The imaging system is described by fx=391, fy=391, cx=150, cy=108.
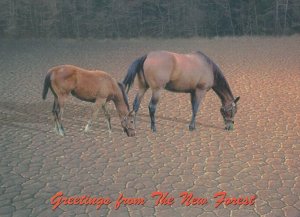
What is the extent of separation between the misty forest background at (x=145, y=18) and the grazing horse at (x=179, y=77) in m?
17.6

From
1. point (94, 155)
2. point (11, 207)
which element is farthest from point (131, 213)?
point (94, 155)

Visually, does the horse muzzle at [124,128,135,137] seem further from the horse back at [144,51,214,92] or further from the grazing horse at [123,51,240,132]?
the horse back at [144,51,214,92]

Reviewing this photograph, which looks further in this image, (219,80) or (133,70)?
(219,80)

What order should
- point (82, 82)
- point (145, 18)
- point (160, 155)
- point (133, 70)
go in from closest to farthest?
point (160, 155) < point (82, 82) < point (133, 70) < point (145, 18)

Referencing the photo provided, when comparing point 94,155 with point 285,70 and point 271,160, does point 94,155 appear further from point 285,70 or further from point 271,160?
point 285,70

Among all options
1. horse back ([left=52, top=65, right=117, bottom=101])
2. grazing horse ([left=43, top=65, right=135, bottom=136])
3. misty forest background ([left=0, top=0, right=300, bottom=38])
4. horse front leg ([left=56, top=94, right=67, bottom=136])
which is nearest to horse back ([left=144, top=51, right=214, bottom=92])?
grazing horse ([left=43, top=65, right=135, bottom=136])

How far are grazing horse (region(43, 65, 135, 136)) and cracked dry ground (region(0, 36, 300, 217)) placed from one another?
0.61m

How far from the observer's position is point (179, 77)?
868 cm

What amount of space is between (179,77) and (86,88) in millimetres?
2067

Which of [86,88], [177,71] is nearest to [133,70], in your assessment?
[177,71]

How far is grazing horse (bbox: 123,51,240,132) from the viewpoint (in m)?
8.52

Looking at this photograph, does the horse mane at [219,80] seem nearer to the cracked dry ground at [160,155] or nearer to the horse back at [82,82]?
the cracked dry ground at [160,155]

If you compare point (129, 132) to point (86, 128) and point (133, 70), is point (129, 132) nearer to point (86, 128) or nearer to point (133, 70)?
point (86, 128)

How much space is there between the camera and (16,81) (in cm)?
1421
